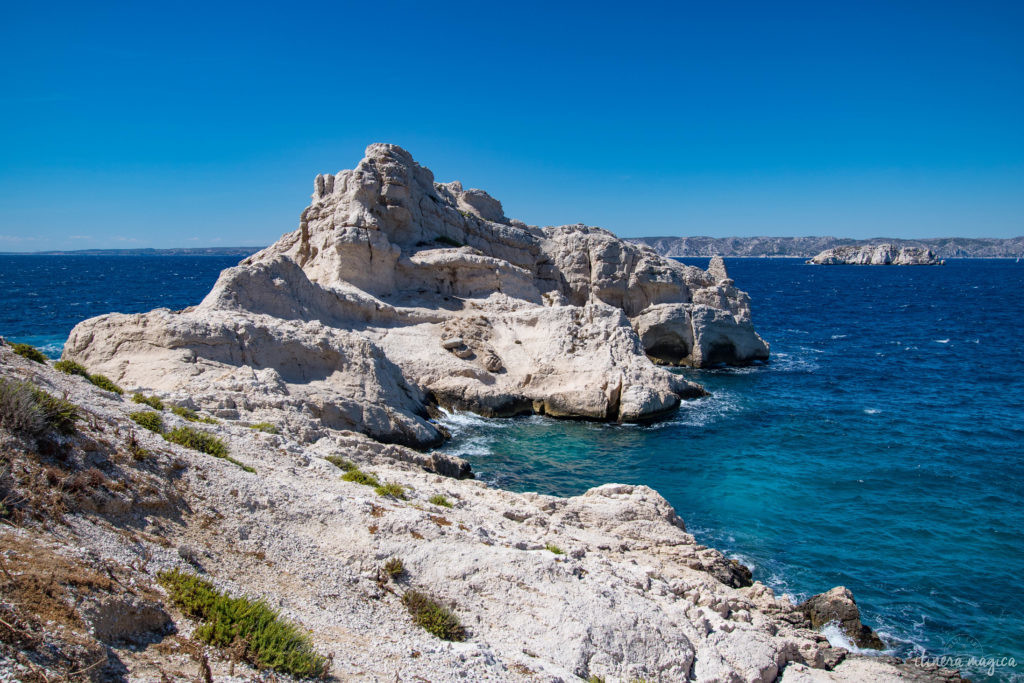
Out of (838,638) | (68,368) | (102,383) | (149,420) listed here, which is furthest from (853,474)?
(68,368)

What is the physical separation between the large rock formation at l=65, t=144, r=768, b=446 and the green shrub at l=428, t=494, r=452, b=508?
6071mm

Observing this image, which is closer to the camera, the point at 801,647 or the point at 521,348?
the point at 801,647

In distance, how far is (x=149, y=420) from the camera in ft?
46.3

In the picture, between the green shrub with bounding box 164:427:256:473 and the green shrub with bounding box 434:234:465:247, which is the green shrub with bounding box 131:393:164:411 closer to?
the green shrub with bounding box 164:427:256:473

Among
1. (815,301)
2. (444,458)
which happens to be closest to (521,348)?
(444,458)

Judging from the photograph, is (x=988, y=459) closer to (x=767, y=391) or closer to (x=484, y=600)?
(x=767, y=391)

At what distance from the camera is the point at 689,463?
27266 mm

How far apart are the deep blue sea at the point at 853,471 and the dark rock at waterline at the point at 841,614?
2.61 ft

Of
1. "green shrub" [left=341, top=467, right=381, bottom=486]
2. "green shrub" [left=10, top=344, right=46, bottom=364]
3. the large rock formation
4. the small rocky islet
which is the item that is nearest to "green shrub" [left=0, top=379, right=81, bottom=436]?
the small rocky islet

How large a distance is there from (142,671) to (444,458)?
15.6 m

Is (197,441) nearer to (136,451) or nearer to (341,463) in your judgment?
(136,451)

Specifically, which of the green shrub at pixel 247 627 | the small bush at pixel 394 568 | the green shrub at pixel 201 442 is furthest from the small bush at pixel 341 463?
the green shrub at pixel 247 627

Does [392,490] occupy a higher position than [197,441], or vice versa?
[197,441]

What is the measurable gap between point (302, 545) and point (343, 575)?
1.00m
